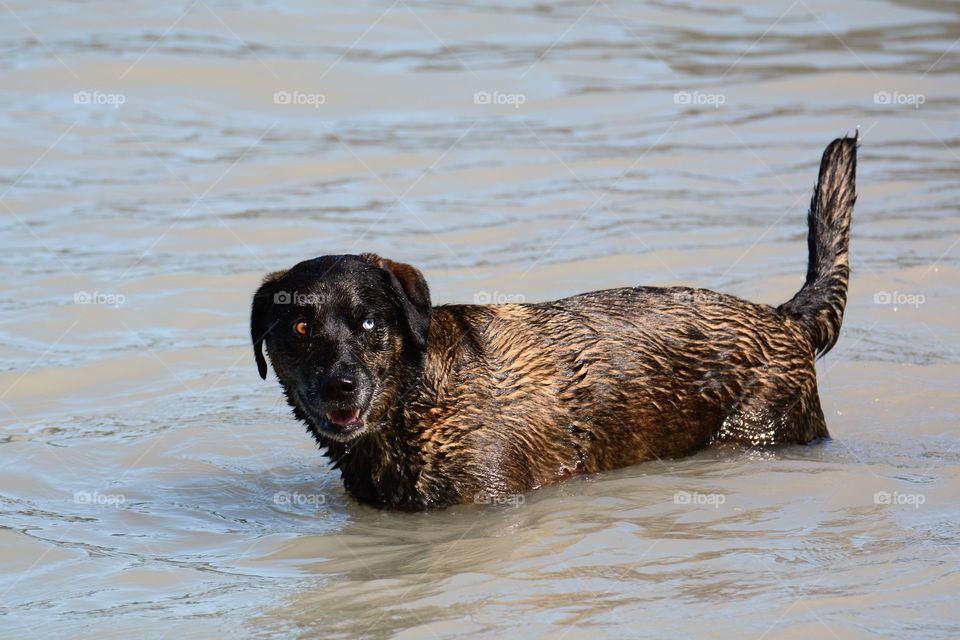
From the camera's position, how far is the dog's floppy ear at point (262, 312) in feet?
24.2

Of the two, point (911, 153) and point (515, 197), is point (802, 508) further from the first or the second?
point (911, 153)

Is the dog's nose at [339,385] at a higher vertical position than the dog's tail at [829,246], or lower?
lower

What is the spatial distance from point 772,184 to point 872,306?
3554 millimetres

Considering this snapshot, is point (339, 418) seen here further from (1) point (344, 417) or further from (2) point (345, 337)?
(2) point (345, 337)

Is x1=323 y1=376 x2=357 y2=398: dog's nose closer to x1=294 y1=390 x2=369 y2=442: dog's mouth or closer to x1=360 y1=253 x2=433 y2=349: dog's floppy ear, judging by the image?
x1=294 y1=390 x2=369 y2=442: dog's mouth

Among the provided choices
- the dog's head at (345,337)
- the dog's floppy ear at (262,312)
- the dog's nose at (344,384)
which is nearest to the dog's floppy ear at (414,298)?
→ the dog's head at (345,337)

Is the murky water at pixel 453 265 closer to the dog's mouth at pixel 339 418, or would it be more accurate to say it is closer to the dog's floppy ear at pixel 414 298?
the dog's mouth at pixel 339 418

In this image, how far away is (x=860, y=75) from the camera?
1878 centimetres

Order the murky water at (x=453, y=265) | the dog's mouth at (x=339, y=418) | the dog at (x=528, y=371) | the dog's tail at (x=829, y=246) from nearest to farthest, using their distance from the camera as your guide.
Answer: the murky water at (x=453, y=265)
the dog's mouth at (x=339, y=418)
the dog at (x=528, y=371)
the dog's tail at (x=829, y=246)

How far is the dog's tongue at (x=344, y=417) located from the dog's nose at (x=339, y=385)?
0.41 feet

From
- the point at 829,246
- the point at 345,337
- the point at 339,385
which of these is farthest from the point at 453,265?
Result: the point at 339,385

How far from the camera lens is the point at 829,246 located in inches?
335

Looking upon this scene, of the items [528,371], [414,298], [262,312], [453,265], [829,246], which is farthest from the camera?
[453,265]

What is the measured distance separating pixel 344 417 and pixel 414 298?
0.75 metres
